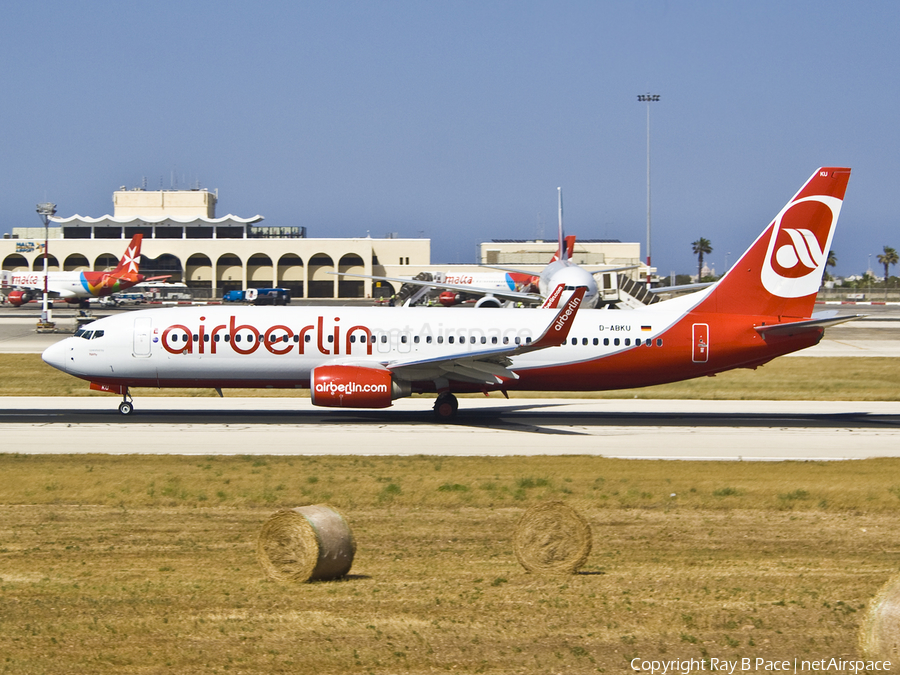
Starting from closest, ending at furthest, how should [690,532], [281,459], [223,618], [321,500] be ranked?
[223,618], [690,532], [321,500], [281,459]

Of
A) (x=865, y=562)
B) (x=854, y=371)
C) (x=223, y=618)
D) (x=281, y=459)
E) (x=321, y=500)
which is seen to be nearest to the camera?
(x=223, y=618)

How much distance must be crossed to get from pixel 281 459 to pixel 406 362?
8.72 meters

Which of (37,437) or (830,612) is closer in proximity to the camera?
(830,612)

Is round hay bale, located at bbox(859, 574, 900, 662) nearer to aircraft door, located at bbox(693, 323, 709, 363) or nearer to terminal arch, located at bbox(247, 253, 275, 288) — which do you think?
aircraft door, located at bbox(693, 323, 709, 363)

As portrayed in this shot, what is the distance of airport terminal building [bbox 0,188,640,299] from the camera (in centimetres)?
14812

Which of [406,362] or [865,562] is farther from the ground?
[406,362]

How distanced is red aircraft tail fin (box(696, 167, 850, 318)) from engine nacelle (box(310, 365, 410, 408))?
12.4 metres

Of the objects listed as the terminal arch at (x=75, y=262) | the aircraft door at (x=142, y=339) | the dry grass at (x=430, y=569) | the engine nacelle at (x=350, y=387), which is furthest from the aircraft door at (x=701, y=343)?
the terminal arch at (x=75, y=262)

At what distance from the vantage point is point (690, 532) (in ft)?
55.3

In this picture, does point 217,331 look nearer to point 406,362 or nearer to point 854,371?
point 406,362

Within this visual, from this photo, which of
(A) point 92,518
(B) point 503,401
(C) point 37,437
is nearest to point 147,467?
(A) point 92,518

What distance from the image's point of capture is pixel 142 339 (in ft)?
106

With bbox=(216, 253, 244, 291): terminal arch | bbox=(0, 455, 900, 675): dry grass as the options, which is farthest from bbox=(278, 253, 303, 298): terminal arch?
bbox=(0, 455, 900, 675): dry grass

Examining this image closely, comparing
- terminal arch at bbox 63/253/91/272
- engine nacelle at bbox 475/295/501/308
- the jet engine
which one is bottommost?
engine nacelle at bbox 475/295/501/308
